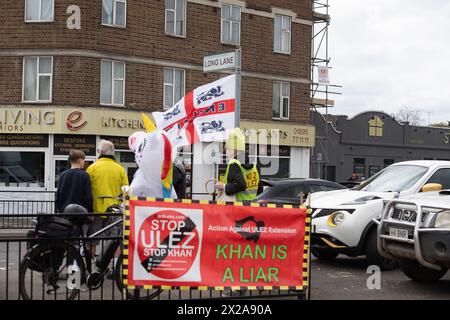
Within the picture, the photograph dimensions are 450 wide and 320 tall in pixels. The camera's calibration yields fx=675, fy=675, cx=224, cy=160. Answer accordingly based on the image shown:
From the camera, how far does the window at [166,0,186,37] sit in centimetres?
2805

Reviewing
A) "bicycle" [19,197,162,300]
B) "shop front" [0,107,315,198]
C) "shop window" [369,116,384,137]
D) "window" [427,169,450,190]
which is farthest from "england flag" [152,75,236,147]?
"shop window" [369,116,384,137]

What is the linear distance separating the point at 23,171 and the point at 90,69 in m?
4.69

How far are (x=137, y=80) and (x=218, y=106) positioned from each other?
17.8m

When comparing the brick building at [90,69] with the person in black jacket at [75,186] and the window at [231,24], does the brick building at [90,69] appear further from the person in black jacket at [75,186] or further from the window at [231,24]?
the person in black jacket at [75,186]

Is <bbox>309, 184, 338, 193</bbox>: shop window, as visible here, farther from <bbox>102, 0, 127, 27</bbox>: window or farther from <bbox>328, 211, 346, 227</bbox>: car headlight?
<bbox>102, 0, 127, 27</bbox>: window

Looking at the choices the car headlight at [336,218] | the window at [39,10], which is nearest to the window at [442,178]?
the car headlight at [336,218]

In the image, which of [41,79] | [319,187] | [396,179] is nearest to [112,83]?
[41,79]

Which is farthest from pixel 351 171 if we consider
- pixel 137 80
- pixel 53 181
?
pixel 53 181

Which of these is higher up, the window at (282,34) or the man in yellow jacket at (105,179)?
the window at (282,34)

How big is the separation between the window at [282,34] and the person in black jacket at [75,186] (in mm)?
23804

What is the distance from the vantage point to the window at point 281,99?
103 ft
